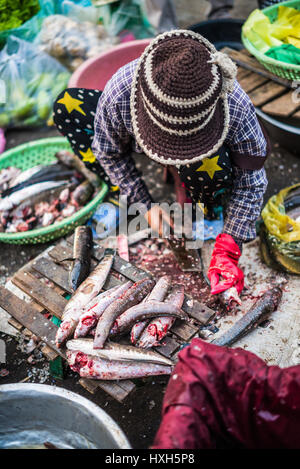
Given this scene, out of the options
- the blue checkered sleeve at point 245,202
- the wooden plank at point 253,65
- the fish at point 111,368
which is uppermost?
the wooden plank at point 253,65

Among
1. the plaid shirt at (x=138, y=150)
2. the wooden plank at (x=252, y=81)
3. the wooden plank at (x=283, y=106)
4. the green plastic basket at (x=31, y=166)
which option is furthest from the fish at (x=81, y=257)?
the wooden plank at (x=252, y=81)

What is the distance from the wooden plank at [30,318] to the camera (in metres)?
2.45

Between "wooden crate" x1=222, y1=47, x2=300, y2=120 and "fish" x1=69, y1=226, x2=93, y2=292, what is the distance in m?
1.82

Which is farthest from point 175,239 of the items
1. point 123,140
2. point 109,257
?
point 123,140

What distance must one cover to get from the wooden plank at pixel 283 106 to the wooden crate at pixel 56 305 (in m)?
1.77

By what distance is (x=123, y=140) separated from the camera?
2.86 m

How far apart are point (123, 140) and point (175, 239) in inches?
33.2

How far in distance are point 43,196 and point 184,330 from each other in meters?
1.83

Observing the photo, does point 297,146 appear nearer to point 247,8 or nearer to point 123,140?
point 123,140

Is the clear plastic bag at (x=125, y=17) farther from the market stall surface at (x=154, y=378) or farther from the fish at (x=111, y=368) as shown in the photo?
the fish at (x=111, y=368)

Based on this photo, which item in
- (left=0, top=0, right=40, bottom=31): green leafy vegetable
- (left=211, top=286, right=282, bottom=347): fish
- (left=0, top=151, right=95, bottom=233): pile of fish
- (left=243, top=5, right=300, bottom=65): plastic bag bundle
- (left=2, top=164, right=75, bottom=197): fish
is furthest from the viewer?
(left=0, top=0, right=40, bottom=31): green leafy vegetable

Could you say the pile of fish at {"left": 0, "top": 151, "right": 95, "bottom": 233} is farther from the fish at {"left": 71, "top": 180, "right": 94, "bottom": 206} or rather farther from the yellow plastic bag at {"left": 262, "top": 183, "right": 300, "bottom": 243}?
the yellow plastic bag at {"left": 262, "top": 183, "right": 300, "bottom": 243}

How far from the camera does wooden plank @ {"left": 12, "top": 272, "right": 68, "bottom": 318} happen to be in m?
2.64

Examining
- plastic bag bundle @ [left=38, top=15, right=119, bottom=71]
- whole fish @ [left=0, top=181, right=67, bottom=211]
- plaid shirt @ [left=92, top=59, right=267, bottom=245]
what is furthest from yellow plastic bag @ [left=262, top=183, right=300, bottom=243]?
plastic bag bundle @ [left=38, top=15, right=119, bottom=71]
